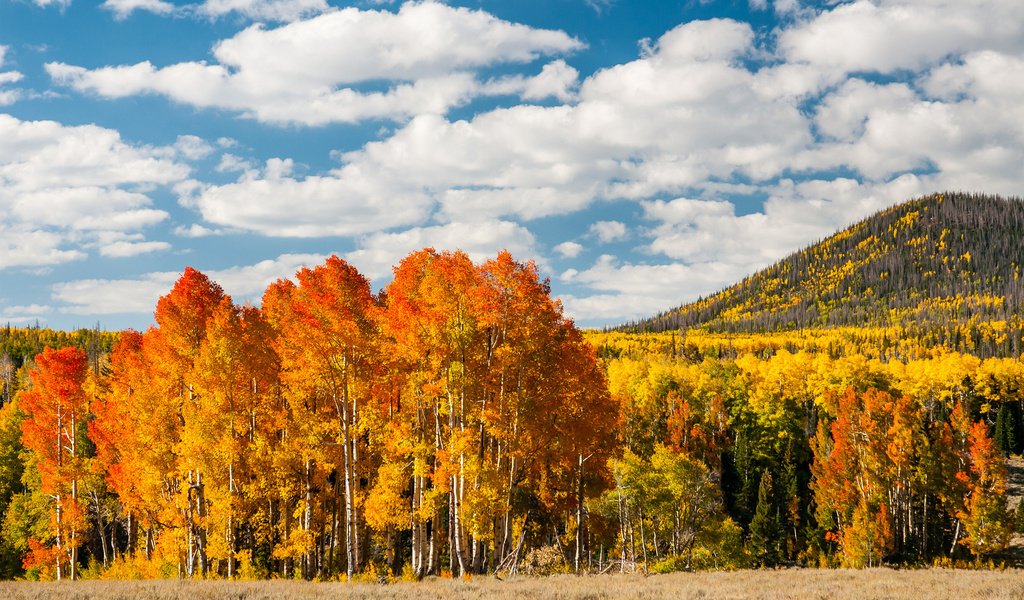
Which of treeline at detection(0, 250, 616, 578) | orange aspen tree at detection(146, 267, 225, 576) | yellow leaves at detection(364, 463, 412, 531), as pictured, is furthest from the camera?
orange aspen tree at detection(146, 267, 225, 576)

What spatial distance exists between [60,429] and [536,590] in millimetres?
26913

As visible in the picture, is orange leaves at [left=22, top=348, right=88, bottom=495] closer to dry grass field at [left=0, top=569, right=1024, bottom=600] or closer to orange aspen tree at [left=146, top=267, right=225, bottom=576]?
orange aspen tree at [left=146, top=267, right=225, bottom=576]

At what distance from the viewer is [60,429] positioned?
3422cm

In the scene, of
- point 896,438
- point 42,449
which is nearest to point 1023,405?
point 896,438

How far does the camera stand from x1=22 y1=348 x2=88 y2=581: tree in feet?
110

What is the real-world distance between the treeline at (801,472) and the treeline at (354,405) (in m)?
11.0

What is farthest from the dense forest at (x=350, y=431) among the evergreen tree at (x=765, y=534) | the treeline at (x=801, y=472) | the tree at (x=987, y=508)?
the tree at (x=987, y=508)

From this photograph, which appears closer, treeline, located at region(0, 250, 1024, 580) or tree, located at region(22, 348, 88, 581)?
treeline, located at region(0, 250, 1024, 580)

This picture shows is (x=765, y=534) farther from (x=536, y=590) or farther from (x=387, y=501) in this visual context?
(x=536, y=590)

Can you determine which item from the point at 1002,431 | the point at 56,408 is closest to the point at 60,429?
the point at 56,408

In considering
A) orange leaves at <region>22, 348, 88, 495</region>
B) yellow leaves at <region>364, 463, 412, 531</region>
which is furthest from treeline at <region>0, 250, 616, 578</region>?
orange leaves at <region>22, 348, 88, 495</region>

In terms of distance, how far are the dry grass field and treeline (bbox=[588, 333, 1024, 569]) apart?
13625 mm

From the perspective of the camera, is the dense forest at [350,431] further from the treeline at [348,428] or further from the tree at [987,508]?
the tree at [987,508]

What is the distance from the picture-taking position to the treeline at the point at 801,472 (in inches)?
1938
